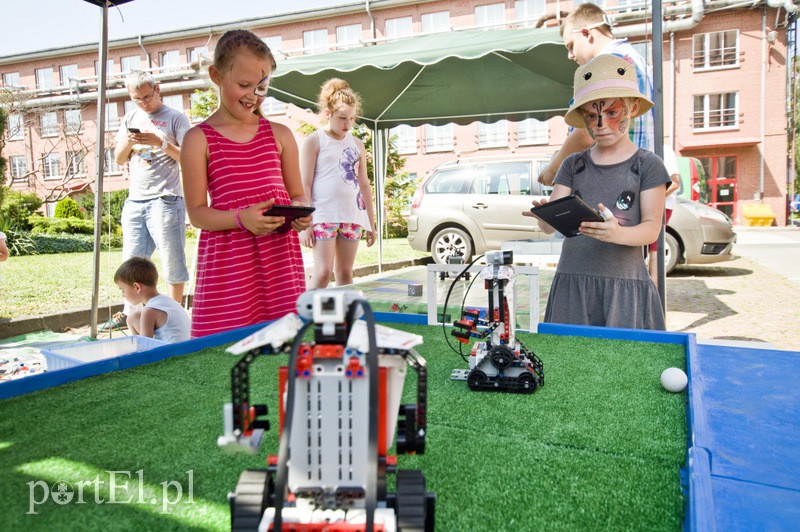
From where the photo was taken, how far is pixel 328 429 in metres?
0.85

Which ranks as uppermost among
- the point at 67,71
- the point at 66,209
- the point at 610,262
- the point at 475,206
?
the point at 67,71

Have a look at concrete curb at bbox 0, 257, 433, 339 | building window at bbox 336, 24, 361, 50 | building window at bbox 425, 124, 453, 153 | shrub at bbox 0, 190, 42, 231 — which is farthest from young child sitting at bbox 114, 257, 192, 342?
building window at bbox 336, 24, 361, 50

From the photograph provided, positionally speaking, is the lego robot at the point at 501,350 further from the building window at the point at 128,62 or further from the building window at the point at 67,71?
the building window at the point at 67,71

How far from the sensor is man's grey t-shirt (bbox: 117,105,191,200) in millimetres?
3943

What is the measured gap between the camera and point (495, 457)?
1.32 m

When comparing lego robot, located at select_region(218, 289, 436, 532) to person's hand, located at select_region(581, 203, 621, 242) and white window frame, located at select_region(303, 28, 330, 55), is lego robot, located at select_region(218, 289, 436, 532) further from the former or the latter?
white window frame, located at select_region(303, 28, 330, 55)

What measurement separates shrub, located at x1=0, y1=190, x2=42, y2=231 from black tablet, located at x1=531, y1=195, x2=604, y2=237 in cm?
1464

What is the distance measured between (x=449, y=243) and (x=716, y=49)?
16.3m

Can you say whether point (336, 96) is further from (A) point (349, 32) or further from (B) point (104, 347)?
(A) point (349, 32)

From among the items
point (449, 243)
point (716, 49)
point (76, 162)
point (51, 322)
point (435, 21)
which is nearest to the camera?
point (51, 322)

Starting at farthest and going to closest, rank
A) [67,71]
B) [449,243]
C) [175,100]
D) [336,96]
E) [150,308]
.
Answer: [67,71]
[175,100]
[449,243]
[336,96]
[150,308]

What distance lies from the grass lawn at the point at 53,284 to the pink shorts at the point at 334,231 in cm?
211

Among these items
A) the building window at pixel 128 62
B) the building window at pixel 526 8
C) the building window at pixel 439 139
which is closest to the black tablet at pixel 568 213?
the building window at pixel 439 139

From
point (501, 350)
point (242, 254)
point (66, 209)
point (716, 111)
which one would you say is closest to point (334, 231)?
point (242, 254)
